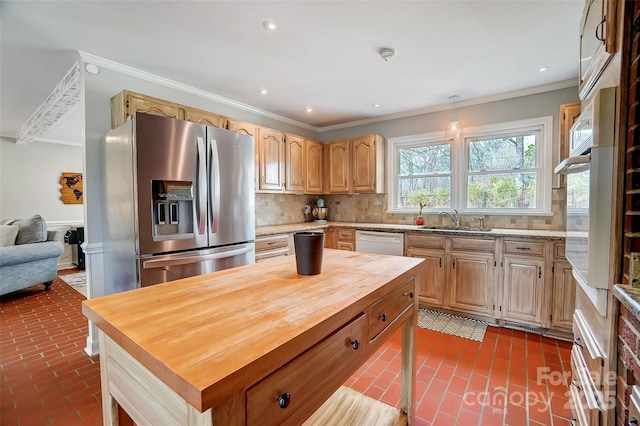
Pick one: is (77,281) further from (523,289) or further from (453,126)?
(523,289)

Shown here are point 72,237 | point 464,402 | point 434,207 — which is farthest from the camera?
point 72,237

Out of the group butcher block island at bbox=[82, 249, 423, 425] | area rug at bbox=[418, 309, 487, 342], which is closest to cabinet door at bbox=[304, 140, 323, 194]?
area rug at bbox=[418, 309, 487, 342]

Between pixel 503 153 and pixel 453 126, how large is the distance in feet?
2.33

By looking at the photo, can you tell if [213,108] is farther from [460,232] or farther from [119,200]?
[460,232]

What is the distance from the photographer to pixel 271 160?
371cm

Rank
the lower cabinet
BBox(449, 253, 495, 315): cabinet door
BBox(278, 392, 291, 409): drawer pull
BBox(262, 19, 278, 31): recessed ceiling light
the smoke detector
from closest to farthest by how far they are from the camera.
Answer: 1. BBox(278, 392, 291, 409): drawer pull
2. BBox(262, 19, 278, 31): recessed ceiling light
3. the smoke detector
4. the lower cabinet
5. BBox(449, 253, 495, 315): cabinet door

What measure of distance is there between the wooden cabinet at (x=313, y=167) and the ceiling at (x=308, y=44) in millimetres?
1001

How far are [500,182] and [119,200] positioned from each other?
4.06 metres

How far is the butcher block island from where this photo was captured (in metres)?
0.56

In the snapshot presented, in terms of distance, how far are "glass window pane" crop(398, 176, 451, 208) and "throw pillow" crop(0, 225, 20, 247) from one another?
545cm

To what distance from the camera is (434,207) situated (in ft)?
12.7

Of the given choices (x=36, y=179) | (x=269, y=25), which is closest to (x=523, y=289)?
(x=269, y=25)

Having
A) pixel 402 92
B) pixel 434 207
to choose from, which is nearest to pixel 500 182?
pixel 434 207

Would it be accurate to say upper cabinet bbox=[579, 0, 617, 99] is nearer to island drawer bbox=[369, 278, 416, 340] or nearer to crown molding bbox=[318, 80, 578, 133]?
Result: island drawer bbox=[369, 278, 416, 340]
